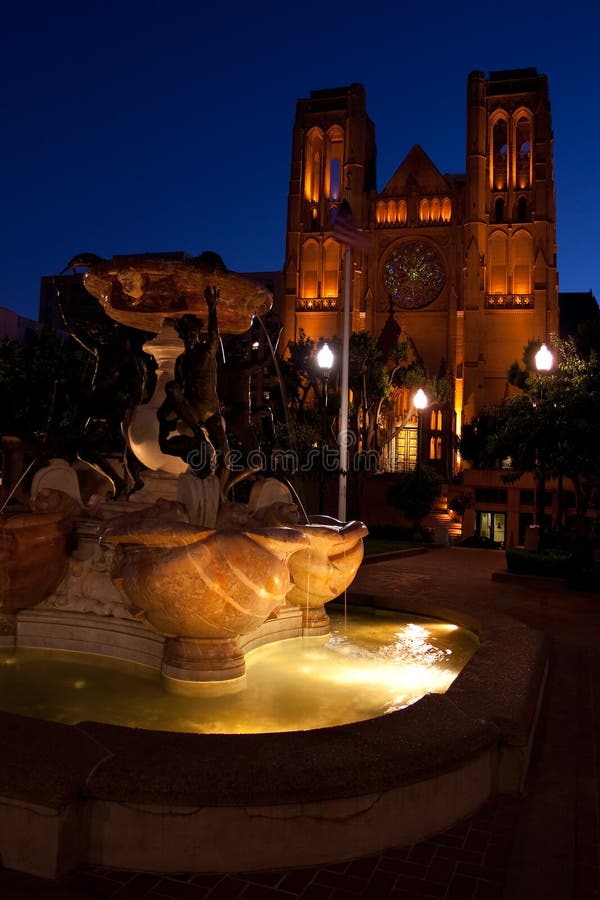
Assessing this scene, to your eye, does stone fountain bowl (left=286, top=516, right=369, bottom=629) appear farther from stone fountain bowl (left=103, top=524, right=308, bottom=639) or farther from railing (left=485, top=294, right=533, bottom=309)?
railing (left=485, top=294, right=533, bottom=309)

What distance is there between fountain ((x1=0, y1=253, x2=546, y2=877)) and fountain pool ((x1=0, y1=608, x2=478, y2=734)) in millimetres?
180

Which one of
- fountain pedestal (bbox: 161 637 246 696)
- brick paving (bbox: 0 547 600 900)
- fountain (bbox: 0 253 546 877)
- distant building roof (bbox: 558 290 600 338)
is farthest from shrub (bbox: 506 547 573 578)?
distant building roof (bbox: 558 290 600 338)

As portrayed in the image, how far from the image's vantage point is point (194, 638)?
5832 millimetres

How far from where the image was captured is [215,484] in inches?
262

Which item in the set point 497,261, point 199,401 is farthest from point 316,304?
point 199,401

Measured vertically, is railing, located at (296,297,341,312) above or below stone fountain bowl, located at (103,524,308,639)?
above

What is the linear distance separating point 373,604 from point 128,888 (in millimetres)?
6751

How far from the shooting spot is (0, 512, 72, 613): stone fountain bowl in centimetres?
646

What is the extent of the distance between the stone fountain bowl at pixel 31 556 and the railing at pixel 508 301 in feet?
175

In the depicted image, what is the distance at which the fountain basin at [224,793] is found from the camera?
3164 millimetres

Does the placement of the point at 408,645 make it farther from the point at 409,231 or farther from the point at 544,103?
the point at 544,103

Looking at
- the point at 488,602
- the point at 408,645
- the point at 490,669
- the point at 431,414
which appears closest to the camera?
the point at 490,669

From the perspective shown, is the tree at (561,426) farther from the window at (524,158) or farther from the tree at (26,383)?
the window at (524,158)

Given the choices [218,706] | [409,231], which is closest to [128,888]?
[218,706]
